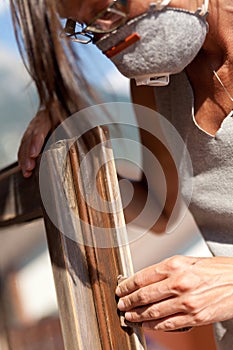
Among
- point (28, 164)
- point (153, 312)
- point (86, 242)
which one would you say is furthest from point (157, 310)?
point (28, 164)

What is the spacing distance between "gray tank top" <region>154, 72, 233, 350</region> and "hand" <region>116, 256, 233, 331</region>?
17cm

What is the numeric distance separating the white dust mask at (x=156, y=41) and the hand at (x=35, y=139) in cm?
12

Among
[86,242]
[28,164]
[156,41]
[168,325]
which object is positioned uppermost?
[156,41]

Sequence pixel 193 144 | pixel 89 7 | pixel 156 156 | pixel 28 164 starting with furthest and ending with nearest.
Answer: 1. pixel 156 156
2. pixel 193 144
3. pixel 28 164
4. pixel 89 7

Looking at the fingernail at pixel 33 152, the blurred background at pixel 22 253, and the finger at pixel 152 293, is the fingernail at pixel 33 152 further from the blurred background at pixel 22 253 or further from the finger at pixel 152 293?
the finger at pixel 152 293

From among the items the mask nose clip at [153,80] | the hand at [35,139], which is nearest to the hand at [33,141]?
the hand at [35,139]

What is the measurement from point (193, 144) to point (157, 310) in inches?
11.1

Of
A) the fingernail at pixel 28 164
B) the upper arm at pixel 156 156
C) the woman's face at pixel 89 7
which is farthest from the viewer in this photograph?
the upper arm at pixel 156 156

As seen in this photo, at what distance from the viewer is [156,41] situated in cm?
79

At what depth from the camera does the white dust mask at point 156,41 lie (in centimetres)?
78

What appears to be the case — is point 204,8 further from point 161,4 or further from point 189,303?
point 189,303

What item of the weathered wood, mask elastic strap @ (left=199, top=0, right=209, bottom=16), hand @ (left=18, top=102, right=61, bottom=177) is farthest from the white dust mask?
the weathered wood

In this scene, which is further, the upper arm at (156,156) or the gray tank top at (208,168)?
the upper arm at (156,156)

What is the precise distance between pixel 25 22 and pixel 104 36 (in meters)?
0.11
